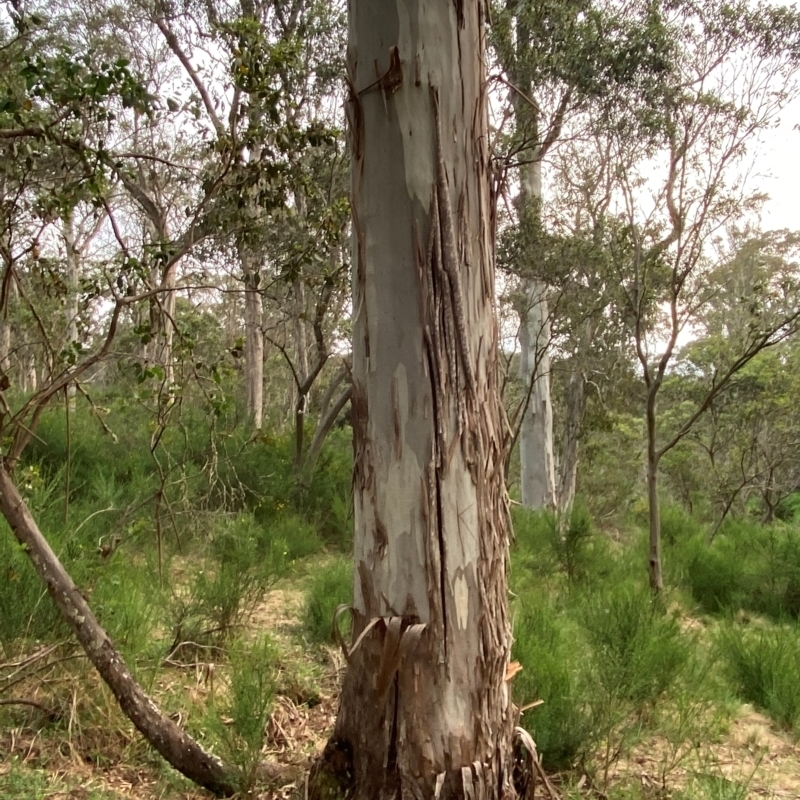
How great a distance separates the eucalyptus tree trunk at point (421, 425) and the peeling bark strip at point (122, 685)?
1.87 feet

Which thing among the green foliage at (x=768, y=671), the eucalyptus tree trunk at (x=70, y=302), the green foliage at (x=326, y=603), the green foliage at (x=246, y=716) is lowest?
the green foliage at (x=768, y=671)

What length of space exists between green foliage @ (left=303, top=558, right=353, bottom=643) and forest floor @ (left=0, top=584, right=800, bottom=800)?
27 centimetres

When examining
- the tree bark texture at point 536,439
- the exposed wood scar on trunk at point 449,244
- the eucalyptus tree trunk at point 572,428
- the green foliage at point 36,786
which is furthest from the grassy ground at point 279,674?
the eucalyptus tree trunk at point 572,428

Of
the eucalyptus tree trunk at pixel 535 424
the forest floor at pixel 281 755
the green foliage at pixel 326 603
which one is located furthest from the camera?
the eucalyptus tree trunk at pixel 535 424

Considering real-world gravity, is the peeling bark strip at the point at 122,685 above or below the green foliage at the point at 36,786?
above

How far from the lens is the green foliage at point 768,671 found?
334cm

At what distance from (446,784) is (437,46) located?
1961 millimetres

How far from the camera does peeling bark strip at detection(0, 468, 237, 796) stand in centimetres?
230

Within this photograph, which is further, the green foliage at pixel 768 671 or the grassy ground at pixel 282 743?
the green foliage at pixel 768 671

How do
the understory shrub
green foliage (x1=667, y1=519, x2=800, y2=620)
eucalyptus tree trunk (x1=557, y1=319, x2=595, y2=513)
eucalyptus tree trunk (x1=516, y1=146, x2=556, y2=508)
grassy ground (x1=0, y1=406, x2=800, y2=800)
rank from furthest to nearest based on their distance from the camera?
eucalyptus tree trunk (x1=557, y1=319, x2=595, y2=513) < eucalyptus tree trunk (x1=516, y1=146, x2=556, y2=508) < green foliage (x1=667, y1=519, x2=800, y2=620) < the understory shrub < grassy ground (x1=0, y1=406, x2=800, y2=800)

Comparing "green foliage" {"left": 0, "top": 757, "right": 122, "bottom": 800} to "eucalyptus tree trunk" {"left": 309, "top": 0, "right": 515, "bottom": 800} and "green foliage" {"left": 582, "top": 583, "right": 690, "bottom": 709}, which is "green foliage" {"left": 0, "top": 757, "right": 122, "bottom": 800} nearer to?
"eucalyptus tree trunk" {"left": 309, "top": 0, "right": 515, "bottom": 800}

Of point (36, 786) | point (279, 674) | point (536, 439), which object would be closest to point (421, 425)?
point (36, 786)

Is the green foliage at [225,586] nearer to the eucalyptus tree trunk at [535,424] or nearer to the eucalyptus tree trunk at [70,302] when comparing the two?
the eucalyptus tree trunk at [70,302]

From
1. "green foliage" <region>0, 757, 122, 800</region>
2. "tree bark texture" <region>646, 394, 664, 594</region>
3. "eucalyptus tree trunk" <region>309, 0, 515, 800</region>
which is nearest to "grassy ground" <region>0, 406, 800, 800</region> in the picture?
"green foliage" <region>0, 757, 122, 800</region>
